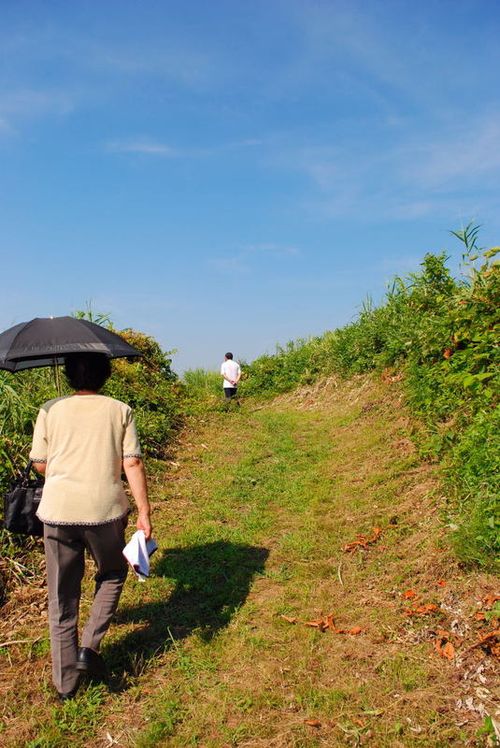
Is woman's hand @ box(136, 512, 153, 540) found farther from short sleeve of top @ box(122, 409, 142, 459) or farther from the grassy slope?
the grassy slope

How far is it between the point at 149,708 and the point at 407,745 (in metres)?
1.52

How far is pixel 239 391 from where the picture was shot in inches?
842

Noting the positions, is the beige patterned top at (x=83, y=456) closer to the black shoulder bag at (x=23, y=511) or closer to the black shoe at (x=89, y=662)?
the black shoulder bag at (x=23, y=511)

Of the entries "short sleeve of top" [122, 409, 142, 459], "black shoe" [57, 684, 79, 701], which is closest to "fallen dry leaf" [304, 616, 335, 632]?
"black shoe" [57, 684, 79, 701]

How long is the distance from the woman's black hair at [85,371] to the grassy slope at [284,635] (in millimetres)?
1933

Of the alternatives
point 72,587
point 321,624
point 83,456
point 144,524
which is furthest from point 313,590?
point 83,456

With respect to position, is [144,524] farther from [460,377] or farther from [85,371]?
[460,377]

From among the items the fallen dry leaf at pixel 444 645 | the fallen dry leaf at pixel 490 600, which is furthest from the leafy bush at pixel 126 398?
the fallen dry leaf at pixel 490 600

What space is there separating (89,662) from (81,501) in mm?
1001

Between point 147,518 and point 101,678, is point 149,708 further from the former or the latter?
point 147,518

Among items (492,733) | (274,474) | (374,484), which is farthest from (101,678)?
(274,474)

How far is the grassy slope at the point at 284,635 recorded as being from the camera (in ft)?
10.7

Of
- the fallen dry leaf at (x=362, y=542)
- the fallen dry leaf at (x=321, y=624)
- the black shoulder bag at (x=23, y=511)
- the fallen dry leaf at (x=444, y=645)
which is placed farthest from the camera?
the fallen dry leaf at (x=362, y=542)

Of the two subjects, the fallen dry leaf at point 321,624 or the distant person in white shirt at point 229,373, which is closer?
the fallen dry leaf at point 321,624
